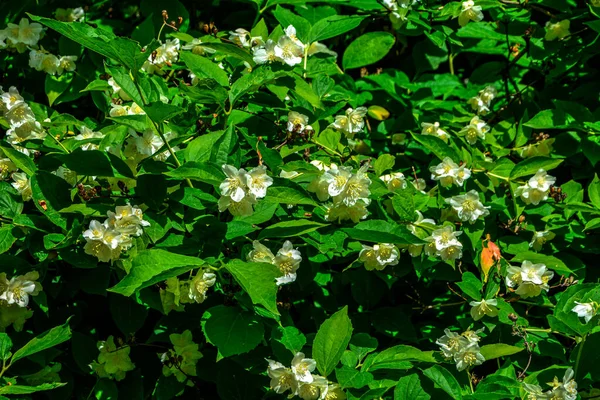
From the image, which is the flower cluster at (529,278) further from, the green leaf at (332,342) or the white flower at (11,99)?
Result: the white flower at (11,99)

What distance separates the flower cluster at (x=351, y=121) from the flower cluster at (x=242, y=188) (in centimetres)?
69

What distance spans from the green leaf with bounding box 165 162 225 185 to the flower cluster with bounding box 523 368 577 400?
1.09 meters

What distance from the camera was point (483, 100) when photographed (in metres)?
3.14

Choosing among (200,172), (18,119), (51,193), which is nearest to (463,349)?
(200,172)

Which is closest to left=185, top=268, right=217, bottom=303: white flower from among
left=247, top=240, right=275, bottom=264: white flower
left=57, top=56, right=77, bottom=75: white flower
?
left=247, top=240, right=275, bottom=264: white flower

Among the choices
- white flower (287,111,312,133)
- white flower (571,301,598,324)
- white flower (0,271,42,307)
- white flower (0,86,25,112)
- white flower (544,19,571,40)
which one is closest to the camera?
white flower (0,271,42,307)

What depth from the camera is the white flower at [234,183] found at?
81.7 inches

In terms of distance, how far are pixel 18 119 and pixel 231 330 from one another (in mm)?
1026

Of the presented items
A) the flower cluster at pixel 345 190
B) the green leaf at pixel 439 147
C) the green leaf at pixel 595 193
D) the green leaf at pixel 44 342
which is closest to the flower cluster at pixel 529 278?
the green leaf at pixel 595 193

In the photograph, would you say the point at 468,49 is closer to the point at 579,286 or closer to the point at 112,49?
the point at 579,286

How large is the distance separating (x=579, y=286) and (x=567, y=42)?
117 cm

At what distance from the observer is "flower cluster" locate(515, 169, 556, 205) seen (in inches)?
105

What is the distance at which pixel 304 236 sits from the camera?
7.64ft

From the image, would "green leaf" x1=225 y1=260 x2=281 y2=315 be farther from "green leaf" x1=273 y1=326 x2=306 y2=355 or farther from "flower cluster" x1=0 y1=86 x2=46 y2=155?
"flower cluster" x1=0 y1=86 x2=46 y2=155
